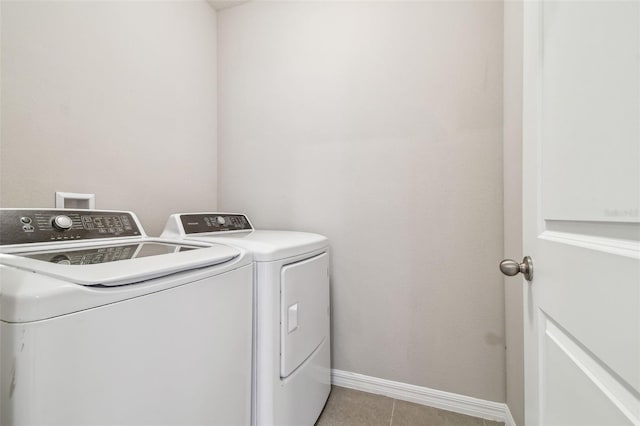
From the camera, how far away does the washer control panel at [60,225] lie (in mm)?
828

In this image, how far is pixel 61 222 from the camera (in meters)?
0.94

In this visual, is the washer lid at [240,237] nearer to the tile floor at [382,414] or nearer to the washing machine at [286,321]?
the washing machine at [286,321]

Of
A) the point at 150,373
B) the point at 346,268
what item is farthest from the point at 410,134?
the point at 150,373

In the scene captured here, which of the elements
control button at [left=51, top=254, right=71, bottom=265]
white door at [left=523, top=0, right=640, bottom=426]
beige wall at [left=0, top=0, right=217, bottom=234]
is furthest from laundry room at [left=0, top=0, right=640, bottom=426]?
white door at [left=523, top=0, right=640, bottom=426]

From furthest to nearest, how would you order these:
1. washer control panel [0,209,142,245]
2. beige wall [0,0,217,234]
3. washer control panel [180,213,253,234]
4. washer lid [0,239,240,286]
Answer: washer control panel [180,213,253,234] → beige wall [0,0,217,234] → washer control panel [0,209,142,245] → washer lid [0,239,240,286]

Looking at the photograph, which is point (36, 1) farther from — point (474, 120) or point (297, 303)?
point (474, 120)

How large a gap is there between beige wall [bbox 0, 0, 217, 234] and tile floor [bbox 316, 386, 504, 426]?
1508 mm

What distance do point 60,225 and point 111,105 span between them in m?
0.74

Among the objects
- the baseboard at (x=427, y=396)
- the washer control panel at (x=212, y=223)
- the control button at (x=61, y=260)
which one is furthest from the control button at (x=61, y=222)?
the baseboard at (x=427, y=396)

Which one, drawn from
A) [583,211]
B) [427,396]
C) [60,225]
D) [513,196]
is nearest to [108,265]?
[60,225]

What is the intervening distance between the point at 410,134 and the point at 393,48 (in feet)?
1.81

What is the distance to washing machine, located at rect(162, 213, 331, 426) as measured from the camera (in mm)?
986

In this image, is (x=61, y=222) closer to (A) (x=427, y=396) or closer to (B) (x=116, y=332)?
(B) (x=116, y=332)

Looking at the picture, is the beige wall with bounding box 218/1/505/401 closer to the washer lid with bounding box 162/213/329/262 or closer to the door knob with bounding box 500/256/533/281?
the washer lid with bounding box 162/213/329/262
